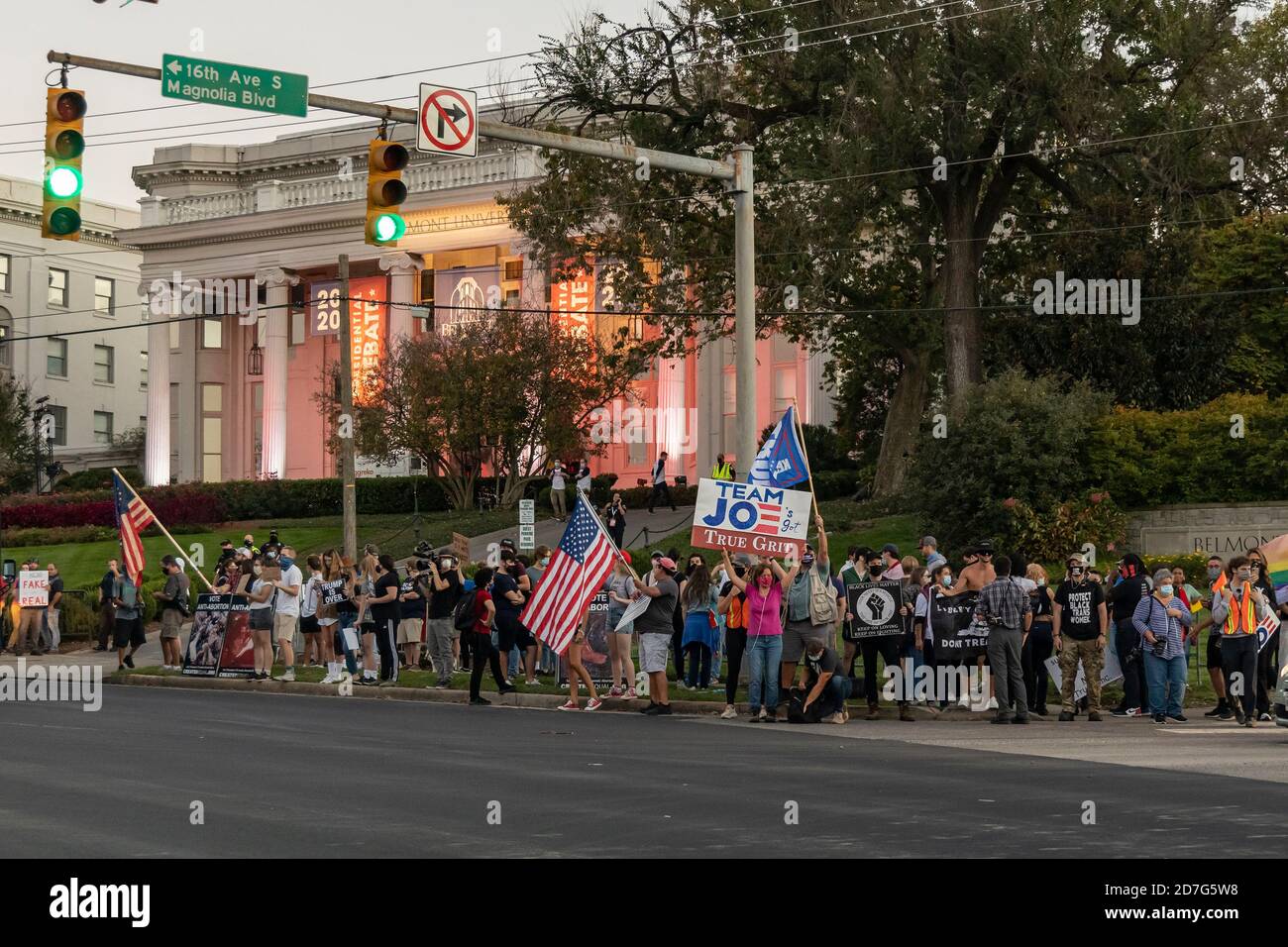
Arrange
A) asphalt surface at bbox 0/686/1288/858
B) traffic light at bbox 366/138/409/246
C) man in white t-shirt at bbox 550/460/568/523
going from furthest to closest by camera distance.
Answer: man in white t-shirt at bbox 550/460/568/523
traffic light at bbox 366/138/409/246
asphalt surface at bbox 0/686/1288/858

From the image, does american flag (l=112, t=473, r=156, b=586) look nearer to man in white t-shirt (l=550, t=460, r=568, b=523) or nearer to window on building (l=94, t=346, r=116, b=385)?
man in white t-shirt (l=550, t=460, r=568, b=523)

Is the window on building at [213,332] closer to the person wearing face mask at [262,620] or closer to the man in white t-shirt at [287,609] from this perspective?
the person wearing face mask at [262,620]

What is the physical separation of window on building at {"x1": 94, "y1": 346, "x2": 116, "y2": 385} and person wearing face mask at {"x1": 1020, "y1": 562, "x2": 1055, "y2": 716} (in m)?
74.3

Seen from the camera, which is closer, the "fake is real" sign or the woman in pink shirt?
the woman in pink shirt

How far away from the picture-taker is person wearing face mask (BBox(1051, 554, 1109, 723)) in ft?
66.2

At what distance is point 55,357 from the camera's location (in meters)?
86.4

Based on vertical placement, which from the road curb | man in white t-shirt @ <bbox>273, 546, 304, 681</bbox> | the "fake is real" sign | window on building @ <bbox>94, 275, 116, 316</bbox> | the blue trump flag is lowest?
the road curb

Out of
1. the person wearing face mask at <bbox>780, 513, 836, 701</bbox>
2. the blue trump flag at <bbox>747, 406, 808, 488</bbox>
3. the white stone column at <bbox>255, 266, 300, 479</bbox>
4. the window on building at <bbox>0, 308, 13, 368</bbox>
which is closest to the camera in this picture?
the person wearing face mask at <bbox>780, 513, 836, 701</bbox>

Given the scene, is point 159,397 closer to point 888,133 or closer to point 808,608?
point 888,133

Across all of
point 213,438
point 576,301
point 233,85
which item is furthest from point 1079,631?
point 213,438

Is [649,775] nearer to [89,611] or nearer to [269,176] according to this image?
[89,611]

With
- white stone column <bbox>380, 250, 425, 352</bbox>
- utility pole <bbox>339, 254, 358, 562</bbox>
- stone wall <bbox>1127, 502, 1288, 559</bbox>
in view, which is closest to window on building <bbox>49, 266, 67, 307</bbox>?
white stone column <bbox>380, 250, 425, 352</bbox>

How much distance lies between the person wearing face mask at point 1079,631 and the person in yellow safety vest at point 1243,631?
1.31 metres

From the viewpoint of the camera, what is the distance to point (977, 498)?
3359 centimetres
